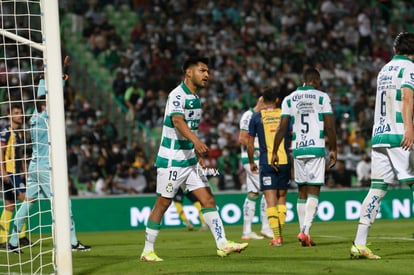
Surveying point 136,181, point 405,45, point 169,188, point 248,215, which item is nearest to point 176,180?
point 169,188

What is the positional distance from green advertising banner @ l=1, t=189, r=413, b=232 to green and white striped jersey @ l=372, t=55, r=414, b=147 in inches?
480

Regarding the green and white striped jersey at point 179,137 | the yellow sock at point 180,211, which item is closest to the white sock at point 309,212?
the green and white striped jersey at point 179,137

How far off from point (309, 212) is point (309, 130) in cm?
118

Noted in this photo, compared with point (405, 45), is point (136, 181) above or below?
below

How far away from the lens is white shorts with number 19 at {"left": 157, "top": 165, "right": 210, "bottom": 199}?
1112cm

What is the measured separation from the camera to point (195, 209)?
22609mm

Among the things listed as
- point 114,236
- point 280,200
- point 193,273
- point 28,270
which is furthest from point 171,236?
point 193,273

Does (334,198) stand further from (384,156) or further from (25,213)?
(384,156)

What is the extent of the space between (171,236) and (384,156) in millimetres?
8601

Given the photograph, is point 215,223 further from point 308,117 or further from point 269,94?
point 269,94

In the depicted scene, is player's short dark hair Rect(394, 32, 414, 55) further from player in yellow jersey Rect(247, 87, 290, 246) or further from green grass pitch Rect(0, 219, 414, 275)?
player in yellow jersey Rect(247, 87, 290, 246)

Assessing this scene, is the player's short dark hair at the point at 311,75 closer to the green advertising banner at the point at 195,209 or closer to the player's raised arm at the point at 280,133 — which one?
the player's raised arm at the point at 280,133

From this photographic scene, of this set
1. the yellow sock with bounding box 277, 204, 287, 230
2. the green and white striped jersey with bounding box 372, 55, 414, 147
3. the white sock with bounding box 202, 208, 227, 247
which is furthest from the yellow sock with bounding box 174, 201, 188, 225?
the green and white striped jersey with bounding box 372, 55, 414, 147

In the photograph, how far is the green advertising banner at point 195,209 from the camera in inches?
872
